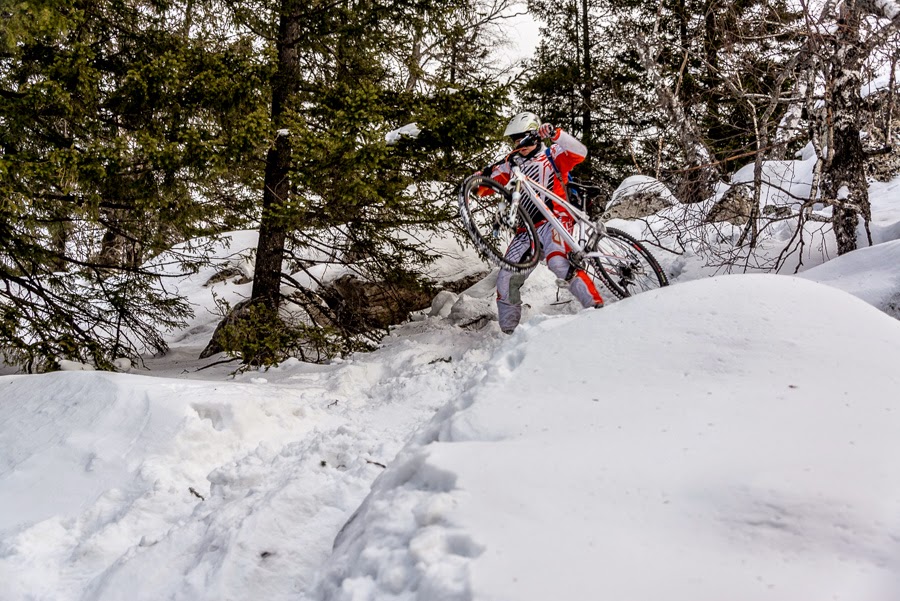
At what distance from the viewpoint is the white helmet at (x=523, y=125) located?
6.37m

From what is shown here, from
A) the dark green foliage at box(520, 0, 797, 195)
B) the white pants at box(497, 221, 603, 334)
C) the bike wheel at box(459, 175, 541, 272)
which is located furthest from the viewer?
the dark green foliage at box(520, 0, 797, 195)

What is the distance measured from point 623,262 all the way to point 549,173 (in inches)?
48.2

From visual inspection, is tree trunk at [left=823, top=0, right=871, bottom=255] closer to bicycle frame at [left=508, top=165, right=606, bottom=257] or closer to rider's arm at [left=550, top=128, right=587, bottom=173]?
bicycle frame at [left=508, top=165, right=606, bottom=257]

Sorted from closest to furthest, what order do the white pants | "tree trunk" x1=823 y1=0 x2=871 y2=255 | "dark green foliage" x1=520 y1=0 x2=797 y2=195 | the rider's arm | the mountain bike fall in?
the mountain bike, the white pants, "tree trunk" x1=823 y1=0 x2=871 y2=255, the rider's arm, "dark green foliage" x1=520 y1=0 x2=797 y2=195

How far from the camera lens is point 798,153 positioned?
1552 centimetres

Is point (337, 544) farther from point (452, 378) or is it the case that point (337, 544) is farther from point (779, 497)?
point (452, 378)

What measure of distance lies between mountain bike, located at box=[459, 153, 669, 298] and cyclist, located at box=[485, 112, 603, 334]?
7 centimetres

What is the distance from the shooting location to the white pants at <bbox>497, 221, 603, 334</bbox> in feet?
20.7

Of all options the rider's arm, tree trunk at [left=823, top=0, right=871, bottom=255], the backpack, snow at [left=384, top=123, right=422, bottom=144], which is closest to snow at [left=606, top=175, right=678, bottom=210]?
the backpack

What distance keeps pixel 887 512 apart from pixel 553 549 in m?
0.96

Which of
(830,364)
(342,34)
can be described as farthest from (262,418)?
(342,34)

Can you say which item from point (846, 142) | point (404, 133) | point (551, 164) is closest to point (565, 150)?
point (551, 164)

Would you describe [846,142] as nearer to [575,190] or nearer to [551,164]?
[575,190]

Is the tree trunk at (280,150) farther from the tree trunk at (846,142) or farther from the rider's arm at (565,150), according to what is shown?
the tree trunk at (846,142)
